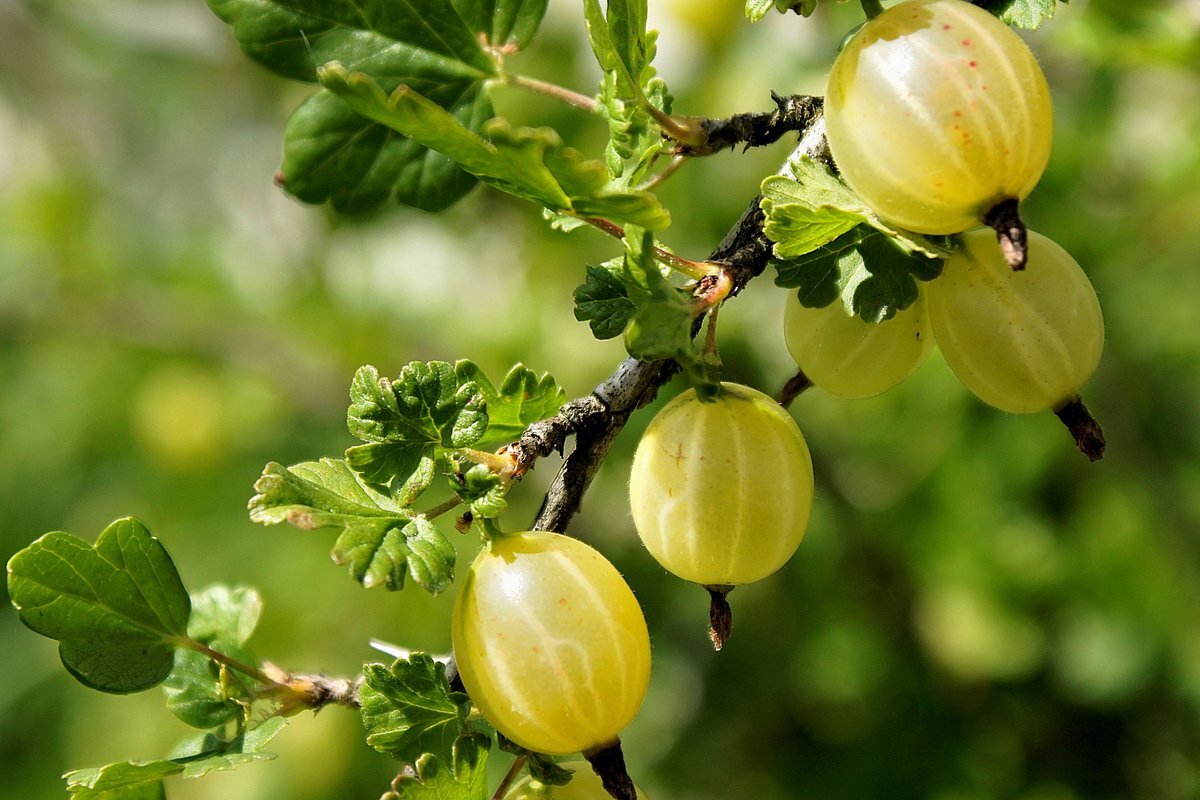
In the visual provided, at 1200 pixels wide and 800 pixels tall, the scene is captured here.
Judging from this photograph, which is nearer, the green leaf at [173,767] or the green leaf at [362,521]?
the green leaf at [362,521]

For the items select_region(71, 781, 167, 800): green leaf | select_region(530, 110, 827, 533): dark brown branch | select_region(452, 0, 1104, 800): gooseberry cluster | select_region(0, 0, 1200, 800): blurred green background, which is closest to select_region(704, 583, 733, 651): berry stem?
select_region(452, 0, 1104, 800): gooseberry cluster

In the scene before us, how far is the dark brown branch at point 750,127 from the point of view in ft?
2.48

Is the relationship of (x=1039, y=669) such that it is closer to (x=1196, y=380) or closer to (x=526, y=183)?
(x=1196, y=380)

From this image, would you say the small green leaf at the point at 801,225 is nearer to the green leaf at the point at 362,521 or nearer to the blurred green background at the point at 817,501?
the green leaf at the point at 362,521

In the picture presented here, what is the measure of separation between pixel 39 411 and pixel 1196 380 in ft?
9.20

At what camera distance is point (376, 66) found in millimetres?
787

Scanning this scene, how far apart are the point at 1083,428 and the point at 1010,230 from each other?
0.52 ft

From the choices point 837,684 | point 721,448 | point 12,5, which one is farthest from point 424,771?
point 12,5

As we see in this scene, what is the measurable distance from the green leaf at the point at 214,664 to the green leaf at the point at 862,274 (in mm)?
508

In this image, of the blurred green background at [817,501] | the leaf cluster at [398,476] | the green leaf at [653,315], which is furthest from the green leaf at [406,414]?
the blurred green background at [817,501]

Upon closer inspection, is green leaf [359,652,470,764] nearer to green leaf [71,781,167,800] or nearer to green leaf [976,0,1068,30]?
green leaf [71,781,167,800]

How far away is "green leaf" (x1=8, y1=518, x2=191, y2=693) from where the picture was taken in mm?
746

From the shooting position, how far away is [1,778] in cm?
242

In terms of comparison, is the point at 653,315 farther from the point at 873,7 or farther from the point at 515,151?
the point at 873,7
